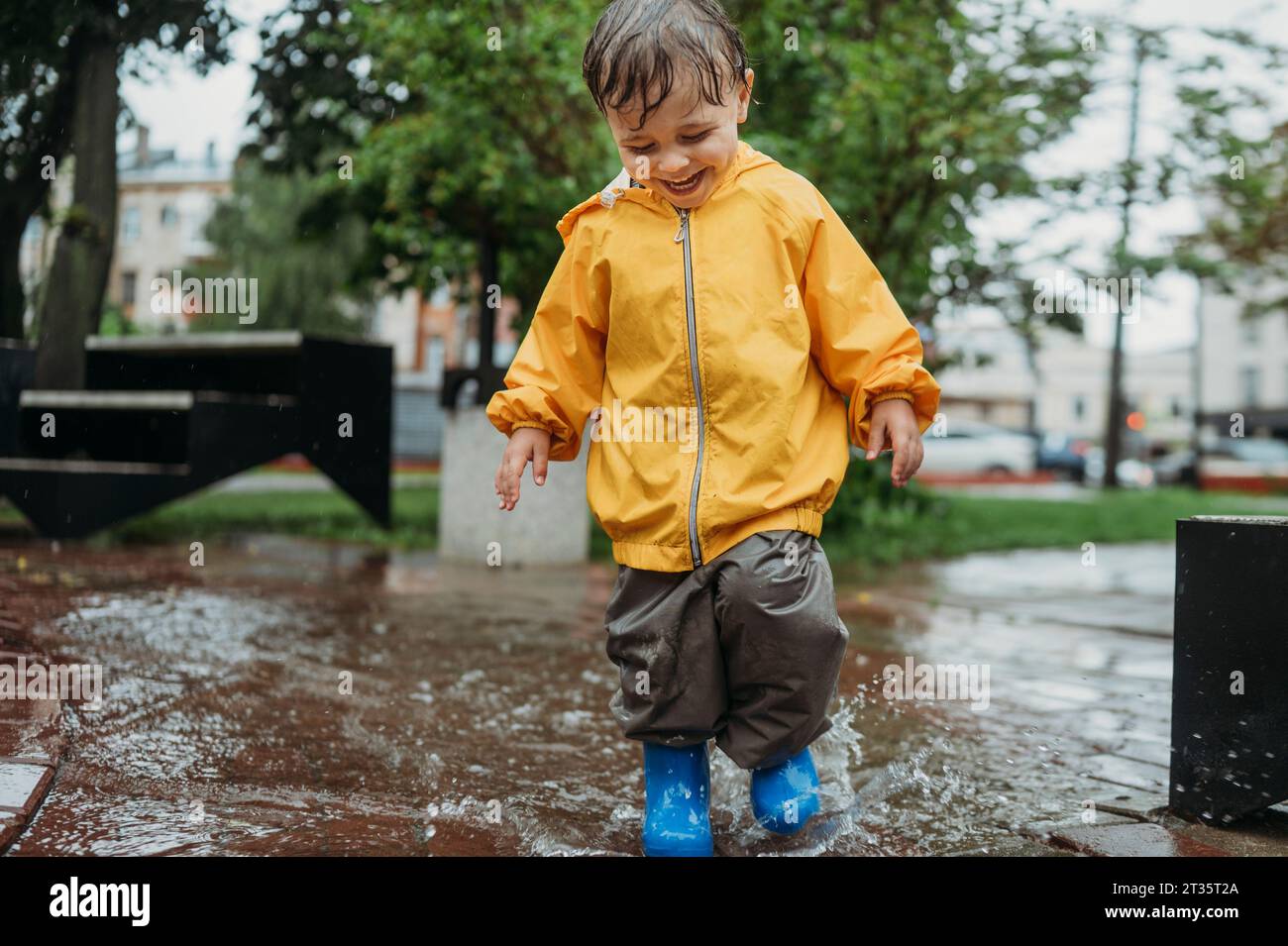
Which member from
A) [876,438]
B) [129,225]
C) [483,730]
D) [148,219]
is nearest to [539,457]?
[876,438]

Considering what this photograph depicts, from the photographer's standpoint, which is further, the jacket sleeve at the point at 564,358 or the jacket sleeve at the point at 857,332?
the jacket sleeve at the point at 564,358

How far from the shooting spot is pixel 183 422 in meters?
6.38

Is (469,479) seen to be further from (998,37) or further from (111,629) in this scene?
(998,37)

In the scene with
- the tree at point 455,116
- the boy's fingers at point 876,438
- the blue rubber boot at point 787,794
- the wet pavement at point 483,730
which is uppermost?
the tree at point 455,116

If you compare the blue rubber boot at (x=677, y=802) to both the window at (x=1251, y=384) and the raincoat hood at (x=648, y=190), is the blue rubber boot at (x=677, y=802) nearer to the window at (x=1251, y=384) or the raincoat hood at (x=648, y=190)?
the raincoat hood at (x=648, y=190)

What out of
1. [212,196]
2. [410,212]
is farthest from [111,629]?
[212,196]

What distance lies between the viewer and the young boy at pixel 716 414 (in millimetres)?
2123

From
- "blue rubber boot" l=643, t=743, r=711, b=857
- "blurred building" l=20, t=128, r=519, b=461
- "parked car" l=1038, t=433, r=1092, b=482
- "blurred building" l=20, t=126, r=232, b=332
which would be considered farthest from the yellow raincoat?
"parked car" l=1038, t=433, r=1092, b=482

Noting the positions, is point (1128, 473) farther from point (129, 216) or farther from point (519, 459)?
point (519, 459)

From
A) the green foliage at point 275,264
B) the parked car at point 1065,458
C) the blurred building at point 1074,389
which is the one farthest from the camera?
the blurred building at point 1074,389

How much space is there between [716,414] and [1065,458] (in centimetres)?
3047

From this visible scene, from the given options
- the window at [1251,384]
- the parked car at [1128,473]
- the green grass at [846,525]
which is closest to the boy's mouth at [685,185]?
the green grass at [846,525]

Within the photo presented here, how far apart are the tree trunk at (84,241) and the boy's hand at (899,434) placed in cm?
523

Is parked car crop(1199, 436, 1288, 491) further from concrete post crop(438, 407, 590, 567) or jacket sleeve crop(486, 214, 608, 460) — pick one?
jacket sleeve crop(486, 214, 608, 460)
